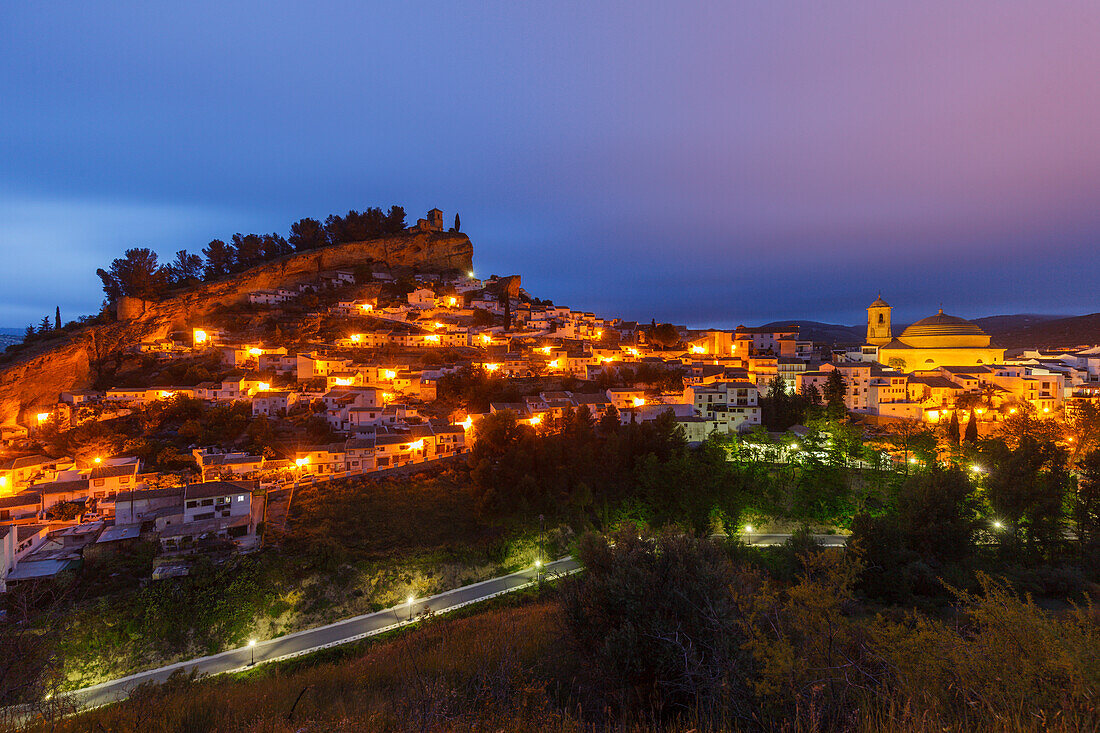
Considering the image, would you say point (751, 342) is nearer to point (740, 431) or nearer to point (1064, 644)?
point (740, 431)

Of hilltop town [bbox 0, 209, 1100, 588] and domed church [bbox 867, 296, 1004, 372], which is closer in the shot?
hilltop town [bbox 0, 209, 1100, 588]

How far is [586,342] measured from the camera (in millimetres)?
34812

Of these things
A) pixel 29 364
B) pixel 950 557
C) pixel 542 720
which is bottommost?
pixel 950 557

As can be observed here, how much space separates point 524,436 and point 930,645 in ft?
47.9

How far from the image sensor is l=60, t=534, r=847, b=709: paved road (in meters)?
10.4

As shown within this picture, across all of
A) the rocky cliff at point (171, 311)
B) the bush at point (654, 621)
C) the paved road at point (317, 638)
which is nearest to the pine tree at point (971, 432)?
the paved road at point (317, 638)

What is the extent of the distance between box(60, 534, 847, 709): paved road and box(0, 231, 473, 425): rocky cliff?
21.2 metres

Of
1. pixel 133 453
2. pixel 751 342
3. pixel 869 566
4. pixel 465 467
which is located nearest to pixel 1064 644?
pixel 869 566

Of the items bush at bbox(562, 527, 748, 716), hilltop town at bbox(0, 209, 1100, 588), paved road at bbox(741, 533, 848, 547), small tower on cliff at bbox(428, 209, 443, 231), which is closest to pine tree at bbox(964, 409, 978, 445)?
hilltop town at bbox(0, 209, 1100, 588)

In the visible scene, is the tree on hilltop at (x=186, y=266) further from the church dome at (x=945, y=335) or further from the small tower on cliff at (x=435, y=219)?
the church dome at (x=945, y=335)

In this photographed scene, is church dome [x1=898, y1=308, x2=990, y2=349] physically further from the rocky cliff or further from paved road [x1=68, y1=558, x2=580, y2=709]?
the rocky cliff

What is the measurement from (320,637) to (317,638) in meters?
0.07

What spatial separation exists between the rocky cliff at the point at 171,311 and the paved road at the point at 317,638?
21127 millimetres

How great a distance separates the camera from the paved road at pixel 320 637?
10.4 m
